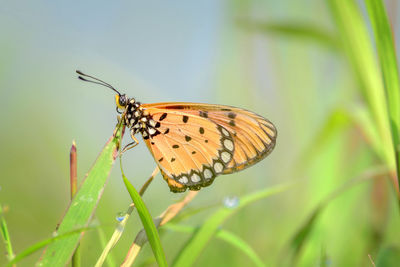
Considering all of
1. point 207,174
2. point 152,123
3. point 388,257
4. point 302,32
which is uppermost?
point 302,32

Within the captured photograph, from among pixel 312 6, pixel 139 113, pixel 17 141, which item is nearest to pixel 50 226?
pixel 17 141

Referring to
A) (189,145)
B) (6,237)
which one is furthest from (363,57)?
(6,237)

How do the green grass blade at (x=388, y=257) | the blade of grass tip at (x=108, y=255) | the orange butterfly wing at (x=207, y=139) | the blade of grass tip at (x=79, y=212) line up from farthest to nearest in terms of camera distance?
the orange butterfly wing at (x=207, y=139) < the green grass blade at (x=388, y=257) < the blade of grass tip at (x=108, y=255) < the blade of grass tip at (x=79, y=212)

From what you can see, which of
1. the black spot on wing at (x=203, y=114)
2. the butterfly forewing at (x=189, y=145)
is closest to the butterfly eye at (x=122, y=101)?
the butterfly forewing at (x=189, y=145)

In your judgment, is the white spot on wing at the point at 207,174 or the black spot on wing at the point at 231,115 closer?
the white spot on wing at the point at 207,174

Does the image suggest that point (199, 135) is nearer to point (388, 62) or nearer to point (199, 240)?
point (199, 240)

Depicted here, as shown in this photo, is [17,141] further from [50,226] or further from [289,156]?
[289,156]

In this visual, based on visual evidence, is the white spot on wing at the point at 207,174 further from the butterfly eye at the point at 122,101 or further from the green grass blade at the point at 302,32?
the green grass blade at the point at 302,32
